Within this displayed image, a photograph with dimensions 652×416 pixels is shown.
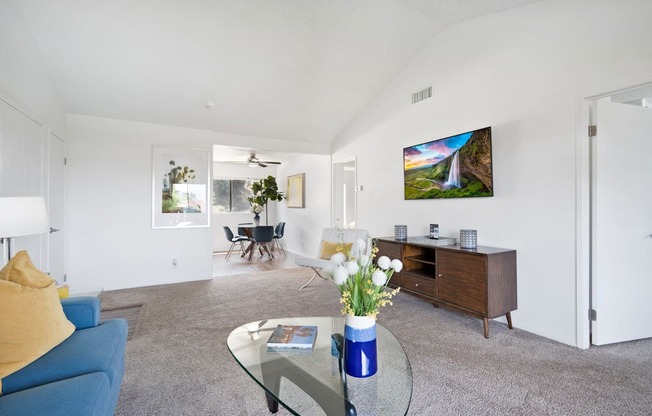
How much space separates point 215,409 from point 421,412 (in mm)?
1184

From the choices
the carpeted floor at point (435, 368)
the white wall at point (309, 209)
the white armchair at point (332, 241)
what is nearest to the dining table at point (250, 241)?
the white wall at point (309, 209)

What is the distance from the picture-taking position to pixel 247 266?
6340 millimetres

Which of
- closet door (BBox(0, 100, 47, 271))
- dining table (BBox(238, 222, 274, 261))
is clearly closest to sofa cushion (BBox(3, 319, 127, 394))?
closet door (BBox(0, 100, 47, 271))

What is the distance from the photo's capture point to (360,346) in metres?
1.44

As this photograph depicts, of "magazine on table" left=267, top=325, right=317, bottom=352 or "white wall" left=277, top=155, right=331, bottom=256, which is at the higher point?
"white wall" left=277, top=155, right=331, bottom=256

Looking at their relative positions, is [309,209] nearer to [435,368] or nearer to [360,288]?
[435,368]

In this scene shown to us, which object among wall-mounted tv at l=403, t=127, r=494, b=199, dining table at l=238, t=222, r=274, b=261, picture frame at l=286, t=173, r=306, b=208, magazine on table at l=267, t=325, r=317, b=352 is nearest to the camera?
magazine on table at l=267, t=325, r=317, b=352

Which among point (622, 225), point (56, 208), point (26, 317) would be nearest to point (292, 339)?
point (26, 317)

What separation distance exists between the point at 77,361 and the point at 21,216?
115 centimetres

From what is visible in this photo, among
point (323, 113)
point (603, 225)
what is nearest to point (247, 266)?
point (323, 113)

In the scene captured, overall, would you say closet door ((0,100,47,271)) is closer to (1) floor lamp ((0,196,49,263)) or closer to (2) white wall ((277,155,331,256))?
(1) floor lamp ((0,196,49,263))

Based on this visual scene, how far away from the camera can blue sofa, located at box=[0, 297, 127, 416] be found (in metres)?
1.17

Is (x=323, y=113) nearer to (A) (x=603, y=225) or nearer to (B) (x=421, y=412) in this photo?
(A) (x=603, y=225)

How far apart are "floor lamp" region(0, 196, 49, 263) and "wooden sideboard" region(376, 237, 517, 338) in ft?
10.8
